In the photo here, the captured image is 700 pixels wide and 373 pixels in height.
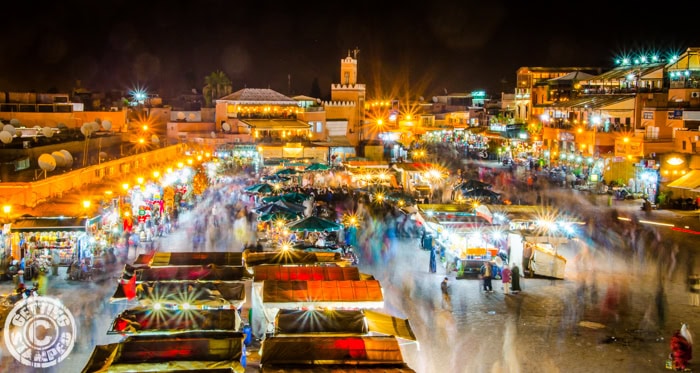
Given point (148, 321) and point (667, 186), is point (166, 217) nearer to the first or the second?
point (148, 321)

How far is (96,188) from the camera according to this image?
2020 centimetres

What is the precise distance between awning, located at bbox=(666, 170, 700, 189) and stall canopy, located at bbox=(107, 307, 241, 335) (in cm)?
2156

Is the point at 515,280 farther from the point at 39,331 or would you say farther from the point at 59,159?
the point at 59,159

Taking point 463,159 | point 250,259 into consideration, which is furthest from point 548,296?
point 463,159

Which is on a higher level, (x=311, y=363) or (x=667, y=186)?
(x=667, y=186)

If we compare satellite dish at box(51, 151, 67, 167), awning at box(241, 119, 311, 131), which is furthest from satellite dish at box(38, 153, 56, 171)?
awning at box(241, 119, 311, 131)

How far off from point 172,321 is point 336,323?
214cm

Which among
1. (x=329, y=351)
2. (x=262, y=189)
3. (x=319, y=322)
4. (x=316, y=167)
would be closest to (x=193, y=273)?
(x=319, y=322)

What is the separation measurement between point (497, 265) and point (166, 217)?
10884 mm

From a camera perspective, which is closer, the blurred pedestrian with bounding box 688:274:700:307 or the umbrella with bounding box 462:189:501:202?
the blurred pedestrian with bounding box 688:274:700:307

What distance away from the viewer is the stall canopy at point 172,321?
9.11 m

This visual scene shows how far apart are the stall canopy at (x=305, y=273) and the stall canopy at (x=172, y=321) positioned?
181cm

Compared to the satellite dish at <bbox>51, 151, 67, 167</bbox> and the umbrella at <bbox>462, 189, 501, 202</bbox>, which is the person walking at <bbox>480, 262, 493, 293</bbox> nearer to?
the umbrella at <bbox>462, 189, 501, 202</bbox>

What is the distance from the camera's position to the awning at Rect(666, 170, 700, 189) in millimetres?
26094
